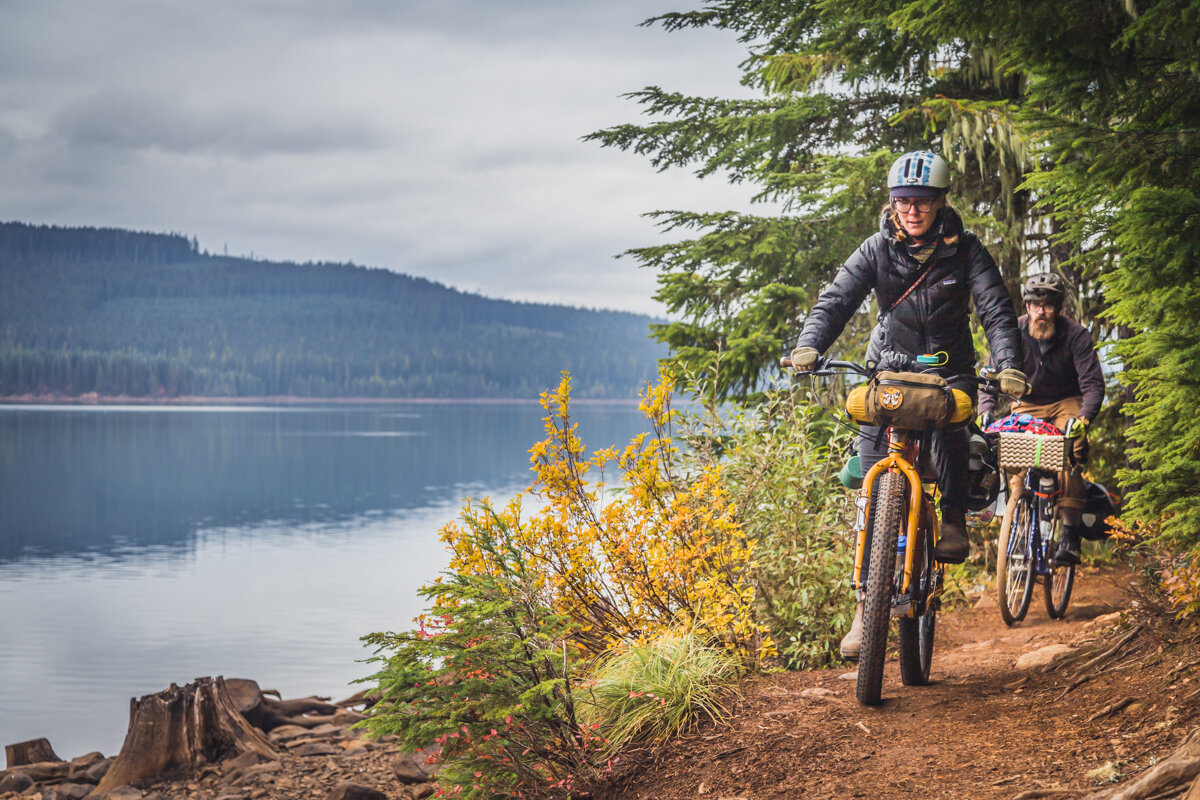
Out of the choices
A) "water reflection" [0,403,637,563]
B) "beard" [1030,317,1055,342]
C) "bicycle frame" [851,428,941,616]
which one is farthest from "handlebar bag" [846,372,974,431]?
"water reflection" [0,403,637,563]

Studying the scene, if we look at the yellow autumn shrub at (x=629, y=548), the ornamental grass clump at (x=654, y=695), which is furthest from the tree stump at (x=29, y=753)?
the ornamental grass clump at (x=654, y=695)

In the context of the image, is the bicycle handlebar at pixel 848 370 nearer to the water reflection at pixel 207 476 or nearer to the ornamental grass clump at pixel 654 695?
the ornamental grass clump at pixel 654 695

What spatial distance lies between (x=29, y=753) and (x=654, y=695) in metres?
7.50

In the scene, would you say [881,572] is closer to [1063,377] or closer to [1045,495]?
[1045,495]

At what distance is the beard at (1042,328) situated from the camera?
701cm

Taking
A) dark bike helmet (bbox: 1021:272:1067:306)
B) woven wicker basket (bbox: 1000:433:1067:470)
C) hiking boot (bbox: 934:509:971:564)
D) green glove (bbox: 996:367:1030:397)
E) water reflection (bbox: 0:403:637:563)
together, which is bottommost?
water reflection (bbox: 0:403:637:563)

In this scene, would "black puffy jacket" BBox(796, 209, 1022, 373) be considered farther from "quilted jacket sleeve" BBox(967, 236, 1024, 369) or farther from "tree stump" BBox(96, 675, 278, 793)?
"tree stump" BBox(96, 675, 278, 793)

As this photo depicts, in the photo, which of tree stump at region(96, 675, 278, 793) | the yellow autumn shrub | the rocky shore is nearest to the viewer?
the yellow autumn shrub

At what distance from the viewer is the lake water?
1717cm

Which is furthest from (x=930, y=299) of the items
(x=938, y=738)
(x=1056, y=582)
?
(x=1056, y=582)

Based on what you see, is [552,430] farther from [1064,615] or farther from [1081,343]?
[1064,615]

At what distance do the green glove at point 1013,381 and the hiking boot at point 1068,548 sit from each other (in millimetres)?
2838

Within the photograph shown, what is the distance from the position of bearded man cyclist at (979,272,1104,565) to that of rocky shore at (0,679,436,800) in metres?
4.63

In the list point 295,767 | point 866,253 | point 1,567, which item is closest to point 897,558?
point 866,253
